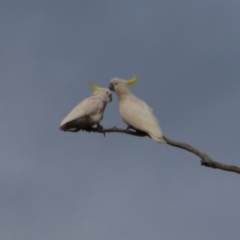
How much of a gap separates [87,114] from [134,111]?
552mm

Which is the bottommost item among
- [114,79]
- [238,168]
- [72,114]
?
[238,168]

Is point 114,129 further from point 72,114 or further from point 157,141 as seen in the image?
point 72,114

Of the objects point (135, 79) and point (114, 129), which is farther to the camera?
point (135, 79)

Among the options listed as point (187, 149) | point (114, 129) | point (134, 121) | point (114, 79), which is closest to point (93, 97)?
point (114, 79)

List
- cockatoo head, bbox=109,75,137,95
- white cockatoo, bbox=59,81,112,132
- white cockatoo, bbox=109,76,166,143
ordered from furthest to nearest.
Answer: cockatoo head, bbox=109,75,137,95 < white cockatoo, bbox=59,81,112,132 < white cockatoo, bbox=109,76,166,143

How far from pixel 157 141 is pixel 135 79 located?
151 cm

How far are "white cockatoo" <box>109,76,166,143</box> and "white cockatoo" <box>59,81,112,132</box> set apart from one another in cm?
22

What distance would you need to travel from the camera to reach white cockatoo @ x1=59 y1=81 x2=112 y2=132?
5945 mm

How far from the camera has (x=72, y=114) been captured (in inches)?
236

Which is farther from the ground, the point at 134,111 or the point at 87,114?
the point at 134,111

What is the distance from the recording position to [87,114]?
6.13 m

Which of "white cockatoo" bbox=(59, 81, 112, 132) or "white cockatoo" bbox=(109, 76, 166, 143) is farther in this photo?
"white cockatoo" bbox=(59, 81, 112, 132)

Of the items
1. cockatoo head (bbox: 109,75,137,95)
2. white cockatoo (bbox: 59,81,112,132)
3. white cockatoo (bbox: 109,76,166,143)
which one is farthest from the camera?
cockatoo head (bbox: 109,75,137,95)

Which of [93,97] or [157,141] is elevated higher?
[93,97]
